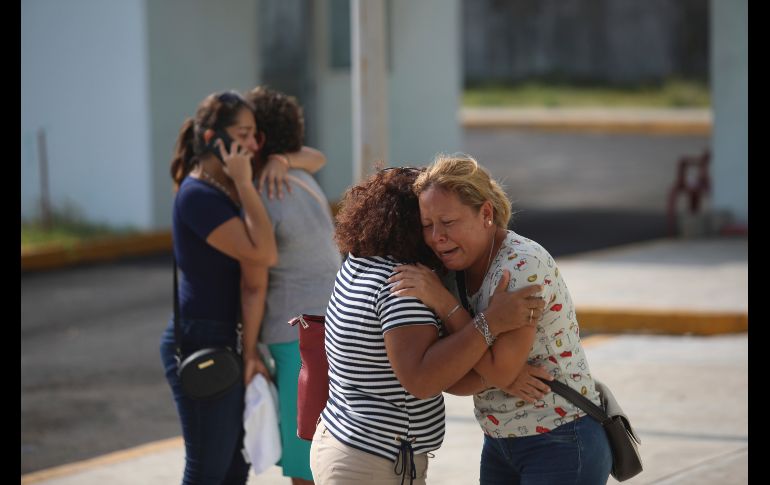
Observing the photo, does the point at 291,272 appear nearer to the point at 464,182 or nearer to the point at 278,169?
the point at 278,169

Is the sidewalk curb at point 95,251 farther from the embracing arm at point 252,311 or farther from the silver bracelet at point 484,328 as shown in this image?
the silver bracelet at point 484,328

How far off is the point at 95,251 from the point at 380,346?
10393 mm

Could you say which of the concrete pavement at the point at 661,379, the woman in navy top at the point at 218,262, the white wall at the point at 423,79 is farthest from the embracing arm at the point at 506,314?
the white wall at the point at 423,79

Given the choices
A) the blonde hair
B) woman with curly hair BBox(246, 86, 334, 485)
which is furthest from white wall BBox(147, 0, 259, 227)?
the blonde hair

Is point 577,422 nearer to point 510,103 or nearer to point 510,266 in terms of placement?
point 510,266

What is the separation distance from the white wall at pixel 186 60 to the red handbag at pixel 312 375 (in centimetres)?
1069

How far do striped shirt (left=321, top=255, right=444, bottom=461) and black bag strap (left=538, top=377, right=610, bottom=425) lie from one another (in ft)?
1.06

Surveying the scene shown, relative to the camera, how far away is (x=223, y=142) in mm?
4832

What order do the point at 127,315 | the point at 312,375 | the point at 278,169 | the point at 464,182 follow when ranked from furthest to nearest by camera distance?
the point at 127,315, the point at 278,169, the point at 312,375, the point at 464,182

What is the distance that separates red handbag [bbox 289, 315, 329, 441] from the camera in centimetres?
403

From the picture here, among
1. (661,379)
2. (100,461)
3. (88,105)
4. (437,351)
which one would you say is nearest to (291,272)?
(437,351)

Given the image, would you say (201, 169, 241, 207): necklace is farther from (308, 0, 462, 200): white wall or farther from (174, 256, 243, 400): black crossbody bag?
(308, 0, 462, 200): white wall

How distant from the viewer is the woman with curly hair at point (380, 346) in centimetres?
351
